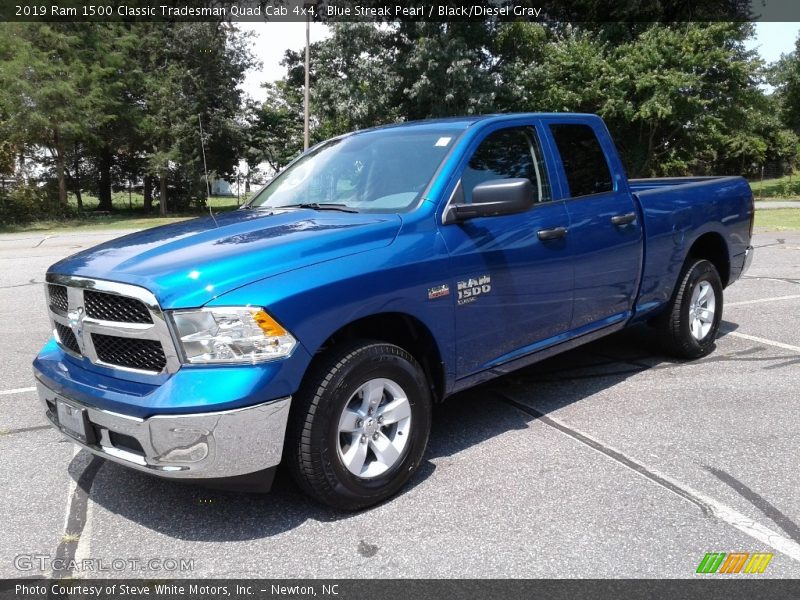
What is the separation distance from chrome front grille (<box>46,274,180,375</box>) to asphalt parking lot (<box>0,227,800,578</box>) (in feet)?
2.68

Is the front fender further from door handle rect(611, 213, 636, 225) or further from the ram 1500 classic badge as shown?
door handle rect(611, 213, 636, 225)

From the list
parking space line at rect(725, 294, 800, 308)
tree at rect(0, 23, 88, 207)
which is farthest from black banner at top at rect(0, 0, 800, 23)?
parking space line at rect(725, 294, 800, 308)

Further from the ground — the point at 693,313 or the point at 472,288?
the point at 472,288

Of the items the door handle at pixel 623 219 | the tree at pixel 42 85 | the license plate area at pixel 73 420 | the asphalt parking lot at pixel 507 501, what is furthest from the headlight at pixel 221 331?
the tree at pixel 42 85

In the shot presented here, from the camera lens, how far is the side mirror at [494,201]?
11.8 feet

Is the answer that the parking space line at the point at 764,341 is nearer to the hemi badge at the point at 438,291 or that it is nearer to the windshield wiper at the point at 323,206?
the hemi badge at the point at 438,291

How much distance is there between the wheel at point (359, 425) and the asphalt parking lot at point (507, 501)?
6.6 inches

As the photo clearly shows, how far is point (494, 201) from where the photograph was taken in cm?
362

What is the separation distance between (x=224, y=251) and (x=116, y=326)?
583mm

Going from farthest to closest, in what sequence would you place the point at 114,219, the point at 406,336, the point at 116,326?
the point at 114,219 < the point at 406,336 < the point at 116,326

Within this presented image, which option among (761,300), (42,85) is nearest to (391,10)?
(42,85)

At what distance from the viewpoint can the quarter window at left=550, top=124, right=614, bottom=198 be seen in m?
4.64

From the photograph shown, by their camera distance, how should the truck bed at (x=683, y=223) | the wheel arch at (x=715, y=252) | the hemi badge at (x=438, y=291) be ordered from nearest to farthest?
the hemi badge at (x=438, y=291) → the truck bed at (x=683, y=223) → the wheel arch at (x=715, y=252)

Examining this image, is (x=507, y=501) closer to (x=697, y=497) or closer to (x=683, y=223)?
(x=697, y=497)
